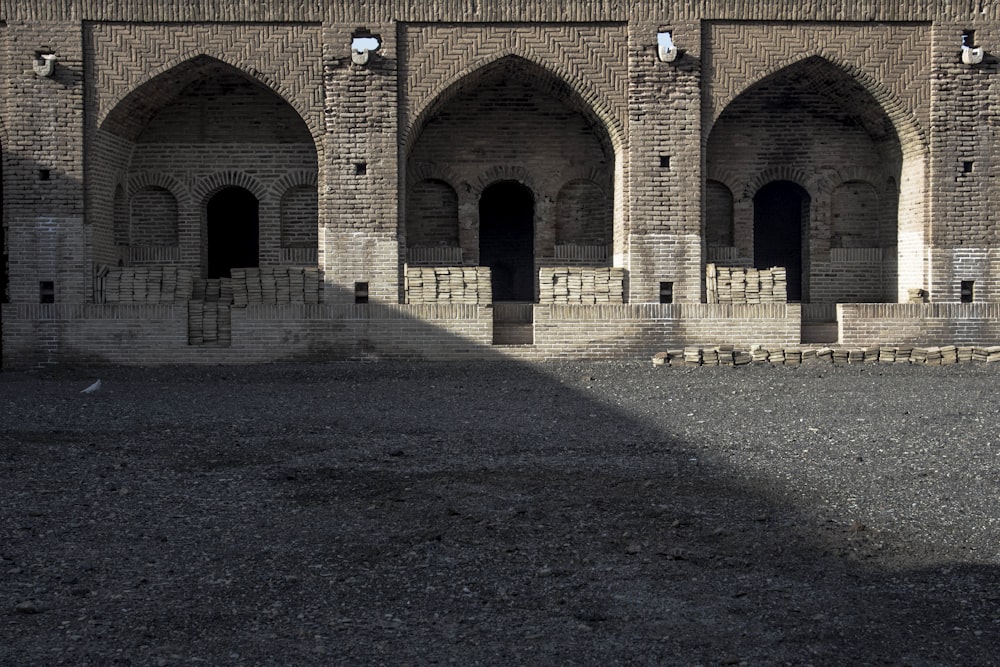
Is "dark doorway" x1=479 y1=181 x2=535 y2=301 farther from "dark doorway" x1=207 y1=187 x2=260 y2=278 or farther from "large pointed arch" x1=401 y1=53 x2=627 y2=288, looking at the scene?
"dark doorway" x1=207 y1=187 x2=260 y2=278

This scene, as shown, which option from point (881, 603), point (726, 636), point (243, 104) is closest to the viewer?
point (726, 636)

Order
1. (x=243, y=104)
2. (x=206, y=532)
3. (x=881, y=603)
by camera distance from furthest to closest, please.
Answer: (x=243, y=104) → (x=206, y=532) → (x=881, y=603)

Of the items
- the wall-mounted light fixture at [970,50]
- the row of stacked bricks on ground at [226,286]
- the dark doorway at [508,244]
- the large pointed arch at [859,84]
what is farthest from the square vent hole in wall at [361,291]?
the wall-mounted light fixture at [970,50]

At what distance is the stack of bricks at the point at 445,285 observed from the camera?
1445 centimetres

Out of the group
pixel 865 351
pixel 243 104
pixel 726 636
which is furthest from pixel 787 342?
pixel 726 636

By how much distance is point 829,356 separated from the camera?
13781mm

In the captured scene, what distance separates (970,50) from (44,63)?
1284 centimetres

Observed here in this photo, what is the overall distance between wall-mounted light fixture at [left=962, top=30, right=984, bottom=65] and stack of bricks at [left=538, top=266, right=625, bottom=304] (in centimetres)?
574

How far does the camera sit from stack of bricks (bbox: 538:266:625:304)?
1441cm

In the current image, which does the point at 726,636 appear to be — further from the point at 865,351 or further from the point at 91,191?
the point at 91,191

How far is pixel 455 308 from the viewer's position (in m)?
14.3

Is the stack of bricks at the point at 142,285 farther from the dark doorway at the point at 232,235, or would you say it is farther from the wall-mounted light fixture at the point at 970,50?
the wall-mounted light fixture at the point at 970,50

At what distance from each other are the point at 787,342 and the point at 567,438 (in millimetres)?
7304

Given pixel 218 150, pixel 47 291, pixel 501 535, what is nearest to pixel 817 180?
pixel 218 150
